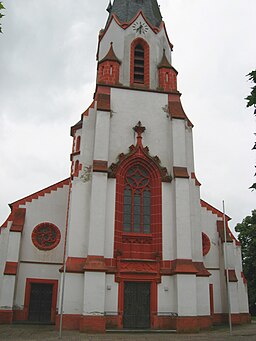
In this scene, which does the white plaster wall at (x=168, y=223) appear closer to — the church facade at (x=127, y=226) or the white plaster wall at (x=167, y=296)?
the church facade at (x=127, y=226)

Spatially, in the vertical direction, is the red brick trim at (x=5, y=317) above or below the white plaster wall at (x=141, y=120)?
below

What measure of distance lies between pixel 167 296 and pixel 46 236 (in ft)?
31.5

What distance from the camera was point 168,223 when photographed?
2195 cm

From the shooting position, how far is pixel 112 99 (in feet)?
80.8

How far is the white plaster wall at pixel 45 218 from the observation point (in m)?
25.0

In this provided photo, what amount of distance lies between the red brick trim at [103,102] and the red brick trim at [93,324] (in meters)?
11.9

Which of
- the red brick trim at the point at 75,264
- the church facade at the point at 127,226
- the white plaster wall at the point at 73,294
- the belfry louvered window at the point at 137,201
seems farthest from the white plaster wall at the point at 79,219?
the belfry louvered window at the point at 137,201

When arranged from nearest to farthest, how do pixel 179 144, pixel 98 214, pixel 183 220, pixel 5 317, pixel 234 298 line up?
pixel 98 214
pixel 183 220
pixel 5 317
pixel 179 144
pixel 234 298

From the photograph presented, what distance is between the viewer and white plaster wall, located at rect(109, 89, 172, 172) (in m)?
23.5

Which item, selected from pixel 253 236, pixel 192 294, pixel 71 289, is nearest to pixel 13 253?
pixel 71 289

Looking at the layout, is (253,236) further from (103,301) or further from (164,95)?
(103,301)

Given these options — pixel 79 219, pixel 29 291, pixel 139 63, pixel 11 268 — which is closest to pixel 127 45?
pixel 139 63

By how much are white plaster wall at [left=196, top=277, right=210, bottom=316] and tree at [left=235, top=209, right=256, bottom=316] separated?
1864 centimetres

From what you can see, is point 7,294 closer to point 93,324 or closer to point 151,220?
point 93,324
